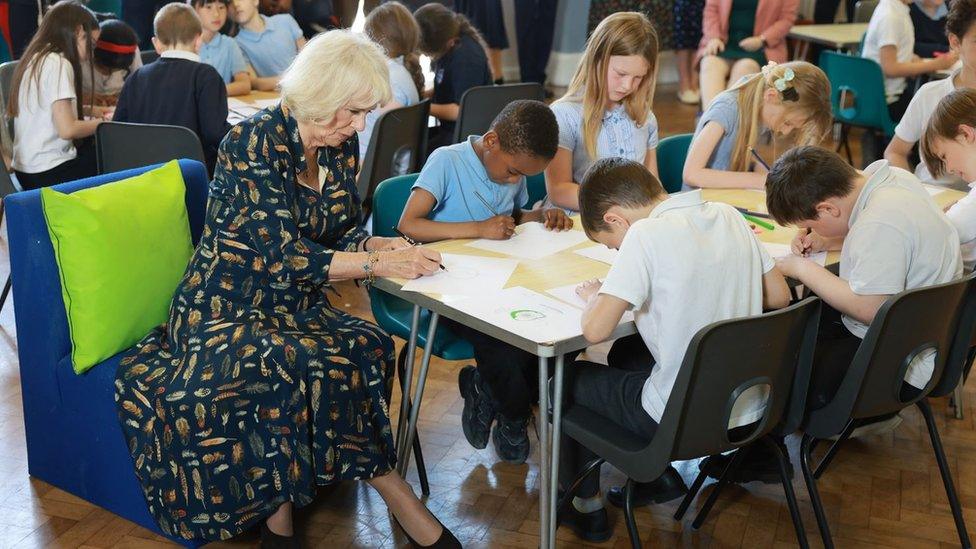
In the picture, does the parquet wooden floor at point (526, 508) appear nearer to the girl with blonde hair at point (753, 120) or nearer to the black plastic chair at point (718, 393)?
the black plastic chair at point (718, 393)

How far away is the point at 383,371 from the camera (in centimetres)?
257

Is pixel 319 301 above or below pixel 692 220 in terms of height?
below

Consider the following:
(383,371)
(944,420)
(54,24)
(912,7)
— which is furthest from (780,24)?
(383,371)

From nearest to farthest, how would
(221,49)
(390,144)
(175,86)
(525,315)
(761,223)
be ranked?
(525,315) → (761,223) → (175,86) → (390,144) → (221,49)

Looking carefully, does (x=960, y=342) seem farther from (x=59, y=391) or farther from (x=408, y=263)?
(x=59, y=391)

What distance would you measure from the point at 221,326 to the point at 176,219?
0.38 m

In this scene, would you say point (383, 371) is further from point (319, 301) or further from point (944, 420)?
point (944, 420)

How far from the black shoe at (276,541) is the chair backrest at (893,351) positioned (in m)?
1.24

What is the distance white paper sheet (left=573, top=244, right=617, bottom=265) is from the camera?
8.55 ft

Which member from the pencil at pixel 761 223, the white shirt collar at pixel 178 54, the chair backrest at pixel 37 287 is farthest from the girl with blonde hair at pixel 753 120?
the white shirt collar at pixel 178 54

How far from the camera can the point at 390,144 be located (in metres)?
3.84

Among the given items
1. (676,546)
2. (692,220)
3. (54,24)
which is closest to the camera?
(692,220)

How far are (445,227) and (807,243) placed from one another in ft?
3.07

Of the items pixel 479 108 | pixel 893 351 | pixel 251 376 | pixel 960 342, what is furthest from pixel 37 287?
pixel 960 342
